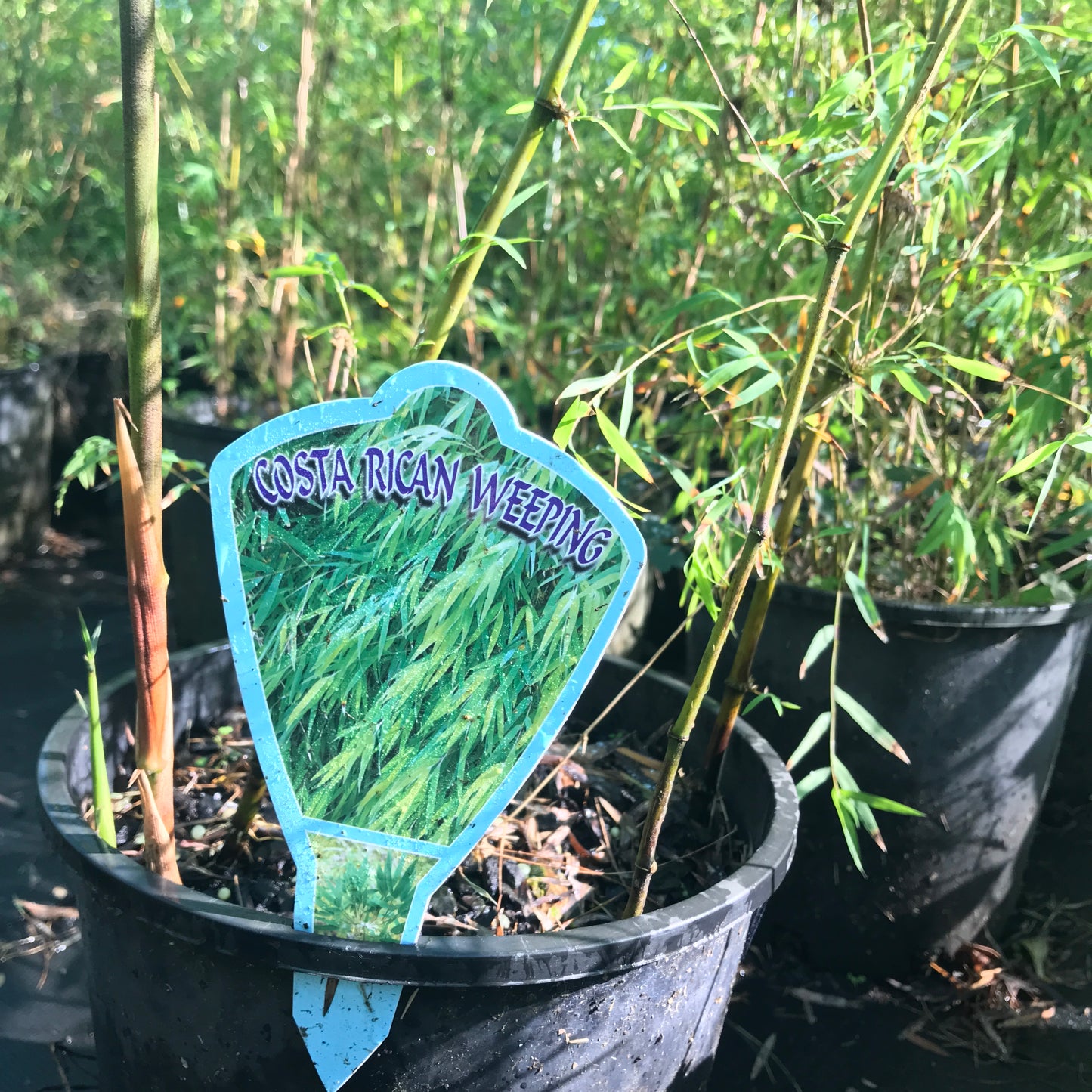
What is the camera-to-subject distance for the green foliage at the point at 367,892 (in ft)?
Answer: 2.65

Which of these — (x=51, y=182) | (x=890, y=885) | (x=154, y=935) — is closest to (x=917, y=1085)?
(x=890, y=885)

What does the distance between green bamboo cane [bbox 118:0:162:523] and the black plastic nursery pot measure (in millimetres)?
355

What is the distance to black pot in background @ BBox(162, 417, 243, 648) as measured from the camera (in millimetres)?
2135

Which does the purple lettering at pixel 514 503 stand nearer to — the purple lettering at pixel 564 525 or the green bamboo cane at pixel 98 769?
the purple lettering at pixel 564 525

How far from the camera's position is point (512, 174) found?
866mm

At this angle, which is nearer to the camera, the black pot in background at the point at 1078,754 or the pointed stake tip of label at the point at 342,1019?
the pointed stake tip of label at the point at 342,1019

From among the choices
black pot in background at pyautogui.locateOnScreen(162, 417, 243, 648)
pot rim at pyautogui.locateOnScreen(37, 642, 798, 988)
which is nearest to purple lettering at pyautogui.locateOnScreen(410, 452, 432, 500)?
pot rim at pyautogui.locateOnScreen(37, 642, 798, 988)

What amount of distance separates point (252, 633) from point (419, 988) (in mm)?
324

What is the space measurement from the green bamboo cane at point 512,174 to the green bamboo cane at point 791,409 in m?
0.26

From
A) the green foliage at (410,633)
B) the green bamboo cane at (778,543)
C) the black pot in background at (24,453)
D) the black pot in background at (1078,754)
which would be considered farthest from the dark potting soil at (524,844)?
the black pot in background at (24,453)

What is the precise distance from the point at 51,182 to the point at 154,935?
299 cm

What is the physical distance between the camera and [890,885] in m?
1.45

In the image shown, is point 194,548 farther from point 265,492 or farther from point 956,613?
point 956,613

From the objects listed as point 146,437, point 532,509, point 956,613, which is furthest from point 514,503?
point 956,613
